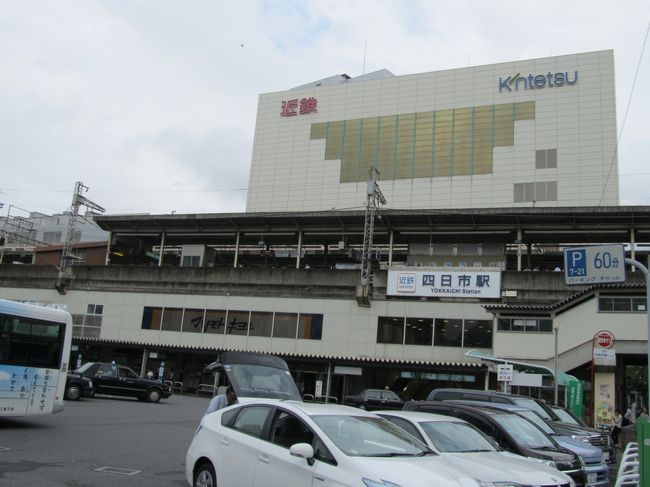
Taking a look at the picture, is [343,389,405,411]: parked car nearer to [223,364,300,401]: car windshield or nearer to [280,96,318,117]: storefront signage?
[223,364,300,401]: car windshield

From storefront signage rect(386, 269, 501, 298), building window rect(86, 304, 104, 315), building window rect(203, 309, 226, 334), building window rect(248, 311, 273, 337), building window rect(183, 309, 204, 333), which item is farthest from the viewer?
building window rect(86, 304, 104, 315)

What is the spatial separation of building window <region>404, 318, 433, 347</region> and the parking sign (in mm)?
26024

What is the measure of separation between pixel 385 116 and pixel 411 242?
66.4 feet

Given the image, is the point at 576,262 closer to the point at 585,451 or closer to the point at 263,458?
the point at 585,451

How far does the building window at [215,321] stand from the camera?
4353cm

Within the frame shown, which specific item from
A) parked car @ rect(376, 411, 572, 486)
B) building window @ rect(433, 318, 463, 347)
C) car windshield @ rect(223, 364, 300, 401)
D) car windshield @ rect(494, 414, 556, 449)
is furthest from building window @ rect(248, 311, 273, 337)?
parked car @ rect(376, 411, 572, 486)

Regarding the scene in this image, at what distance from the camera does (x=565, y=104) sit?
56.1m

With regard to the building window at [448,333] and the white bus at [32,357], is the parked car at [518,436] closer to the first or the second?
the white bus at [32,357]

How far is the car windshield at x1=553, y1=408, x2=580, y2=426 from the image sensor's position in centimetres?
1709

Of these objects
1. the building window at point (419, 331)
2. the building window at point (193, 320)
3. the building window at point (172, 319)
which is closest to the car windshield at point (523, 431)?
the building window at point (419, 331)

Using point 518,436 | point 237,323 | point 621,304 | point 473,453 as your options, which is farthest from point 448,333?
point 473,453

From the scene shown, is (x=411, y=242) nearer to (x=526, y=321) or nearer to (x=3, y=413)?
(x=526, y=321)

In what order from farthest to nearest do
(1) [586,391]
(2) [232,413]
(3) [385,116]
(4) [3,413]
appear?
(3) [385,116]
(1) [586,391]
(4) [3,413]
(2) [232,413]

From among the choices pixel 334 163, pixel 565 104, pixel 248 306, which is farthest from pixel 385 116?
pixel 248 306
